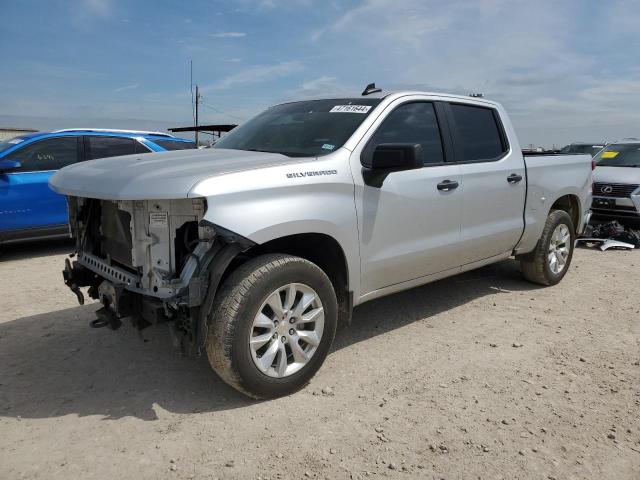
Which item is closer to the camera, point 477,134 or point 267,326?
point 267,326

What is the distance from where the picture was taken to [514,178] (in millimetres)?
4754

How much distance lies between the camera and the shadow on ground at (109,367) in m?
3.13

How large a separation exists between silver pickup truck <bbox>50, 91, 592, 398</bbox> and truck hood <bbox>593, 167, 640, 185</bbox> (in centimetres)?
550

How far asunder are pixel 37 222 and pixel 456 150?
5512mm

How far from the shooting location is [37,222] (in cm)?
689

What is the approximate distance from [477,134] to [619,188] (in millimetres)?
5791

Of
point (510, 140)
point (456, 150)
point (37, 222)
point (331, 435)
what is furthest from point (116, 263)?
point (37, 222)

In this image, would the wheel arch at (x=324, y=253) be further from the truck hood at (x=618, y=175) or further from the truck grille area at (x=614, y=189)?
the truck hood at (x=618, y=175)

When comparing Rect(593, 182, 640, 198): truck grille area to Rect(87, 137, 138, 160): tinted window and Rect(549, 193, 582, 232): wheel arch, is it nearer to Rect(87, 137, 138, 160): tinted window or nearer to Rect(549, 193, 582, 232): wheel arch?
Rect(549, 193, 582, 232): wheel arch

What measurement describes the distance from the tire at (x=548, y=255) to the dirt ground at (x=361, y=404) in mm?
697

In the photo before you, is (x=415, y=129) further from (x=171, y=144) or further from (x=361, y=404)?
(x=171, y=144)

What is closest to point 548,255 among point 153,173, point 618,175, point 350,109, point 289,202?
point 350,109

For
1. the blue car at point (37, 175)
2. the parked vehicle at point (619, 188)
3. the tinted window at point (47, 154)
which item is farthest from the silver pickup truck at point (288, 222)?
the parked vehicle at point (619, 188)

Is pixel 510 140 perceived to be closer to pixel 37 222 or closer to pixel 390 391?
pixel 390 391
